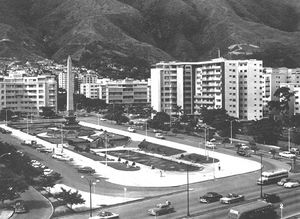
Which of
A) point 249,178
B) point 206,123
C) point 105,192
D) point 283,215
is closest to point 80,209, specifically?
point 105,192

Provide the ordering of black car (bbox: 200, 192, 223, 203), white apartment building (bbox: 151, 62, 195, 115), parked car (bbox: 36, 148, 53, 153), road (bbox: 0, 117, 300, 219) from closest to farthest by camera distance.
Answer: road (bbox: 0, 117, 300, 219)
black car (bbox: 200, 192, 223, 203)
parked car (bbox: 36, 148, 53, 153)
white apartment building (bbox: 151, 62, 195, 115)

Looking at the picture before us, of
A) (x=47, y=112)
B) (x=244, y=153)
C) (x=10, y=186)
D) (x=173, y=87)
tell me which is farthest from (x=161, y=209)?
(x=47, y=112)

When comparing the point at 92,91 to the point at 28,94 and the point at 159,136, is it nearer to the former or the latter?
the point at 28,94

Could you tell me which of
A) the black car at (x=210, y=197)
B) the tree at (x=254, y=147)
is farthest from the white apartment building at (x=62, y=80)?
the black car at (x=210, y=197)

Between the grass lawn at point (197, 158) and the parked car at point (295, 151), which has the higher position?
the parked car at point (295, 151)

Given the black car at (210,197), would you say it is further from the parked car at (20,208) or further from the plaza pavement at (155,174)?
the parked car at (20,208)

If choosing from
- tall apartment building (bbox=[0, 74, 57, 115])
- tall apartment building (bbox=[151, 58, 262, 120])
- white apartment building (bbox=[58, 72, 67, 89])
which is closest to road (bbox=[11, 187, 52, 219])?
tall apartment building (bbox=[151, 58, 262, 120])

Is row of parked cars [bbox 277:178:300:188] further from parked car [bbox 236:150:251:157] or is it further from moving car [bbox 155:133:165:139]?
moving car [bbox 155:133:165:139]
